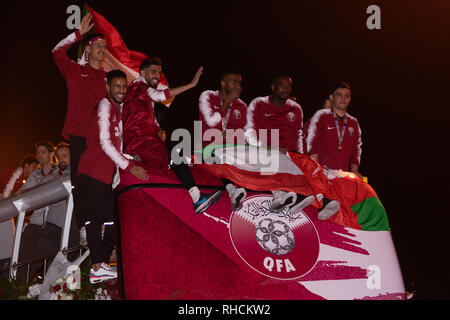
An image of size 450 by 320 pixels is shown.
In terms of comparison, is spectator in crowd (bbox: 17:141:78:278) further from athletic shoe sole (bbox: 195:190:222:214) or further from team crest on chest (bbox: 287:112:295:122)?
team crest on chest (bbox: 287:112:295:122)

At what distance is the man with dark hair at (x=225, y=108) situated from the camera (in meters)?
4.06

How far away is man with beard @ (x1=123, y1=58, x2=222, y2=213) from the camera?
3127mm

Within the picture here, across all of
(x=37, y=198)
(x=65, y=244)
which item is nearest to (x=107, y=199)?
(x=65, y=244)

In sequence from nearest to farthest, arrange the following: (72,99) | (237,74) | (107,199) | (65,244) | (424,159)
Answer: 1. (107,199)
2. (65,244)
3. (72,99)
4. (237,74)
5. (424,159)

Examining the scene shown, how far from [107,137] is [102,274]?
0.83m

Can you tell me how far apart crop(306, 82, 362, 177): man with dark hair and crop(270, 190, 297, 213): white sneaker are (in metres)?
0.93

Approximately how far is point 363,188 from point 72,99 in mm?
2229

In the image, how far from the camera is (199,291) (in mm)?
2727

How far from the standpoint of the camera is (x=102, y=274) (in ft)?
9.55

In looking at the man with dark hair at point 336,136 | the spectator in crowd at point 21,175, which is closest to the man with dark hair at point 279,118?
the man with dark hair at point 336,136

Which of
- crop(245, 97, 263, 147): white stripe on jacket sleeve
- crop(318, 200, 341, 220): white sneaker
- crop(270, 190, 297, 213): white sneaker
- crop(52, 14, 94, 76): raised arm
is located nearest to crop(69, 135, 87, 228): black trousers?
crop(52, 14, 94, 76): raised arm

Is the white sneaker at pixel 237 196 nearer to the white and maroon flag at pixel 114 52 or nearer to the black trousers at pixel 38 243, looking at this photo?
the white and maroon flag at pixel 114 52

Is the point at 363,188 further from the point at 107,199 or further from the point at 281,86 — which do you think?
the point at 107,199

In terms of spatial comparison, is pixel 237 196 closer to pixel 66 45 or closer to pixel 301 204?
pixel 301 204
